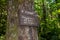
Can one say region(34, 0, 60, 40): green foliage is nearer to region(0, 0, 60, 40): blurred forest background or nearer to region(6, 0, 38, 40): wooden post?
region(0, 0, 60, 40): blurred forest background

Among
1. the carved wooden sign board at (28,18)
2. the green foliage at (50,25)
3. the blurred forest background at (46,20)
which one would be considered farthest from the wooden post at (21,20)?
the green foliage at (50,25)

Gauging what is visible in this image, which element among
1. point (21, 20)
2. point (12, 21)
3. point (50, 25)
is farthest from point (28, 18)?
point (50, 25)

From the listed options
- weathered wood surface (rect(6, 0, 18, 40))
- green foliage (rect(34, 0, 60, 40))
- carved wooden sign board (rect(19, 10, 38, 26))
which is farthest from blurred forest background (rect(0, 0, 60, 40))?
carved wooden sign board (rect(19, 10, 38, 26))

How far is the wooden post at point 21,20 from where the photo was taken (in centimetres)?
372

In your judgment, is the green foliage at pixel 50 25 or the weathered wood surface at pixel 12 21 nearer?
the weathered wood surface at pixel 12 21

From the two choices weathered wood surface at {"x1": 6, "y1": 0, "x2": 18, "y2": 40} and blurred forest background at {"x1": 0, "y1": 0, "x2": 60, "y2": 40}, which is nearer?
weathered wood surface at {"x1": 6, "y1": 0, "x2": 18, "y2": 40}

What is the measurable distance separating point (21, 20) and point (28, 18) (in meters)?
0.14

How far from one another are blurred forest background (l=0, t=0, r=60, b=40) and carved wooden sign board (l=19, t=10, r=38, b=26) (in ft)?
5.96

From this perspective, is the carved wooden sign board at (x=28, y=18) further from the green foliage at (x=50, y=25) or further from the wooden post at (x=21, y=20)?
the green foliage at (x=50, y=25)

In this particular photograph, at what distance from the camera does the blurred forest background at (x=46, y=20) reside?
586cm

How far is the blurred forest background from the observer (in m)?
5.86

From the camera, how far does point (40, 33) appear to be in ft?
20.0

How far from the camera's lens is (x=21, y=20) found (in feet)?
12.1

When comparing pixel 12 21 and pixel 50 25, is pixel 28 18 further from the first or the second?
pixel 50 25
